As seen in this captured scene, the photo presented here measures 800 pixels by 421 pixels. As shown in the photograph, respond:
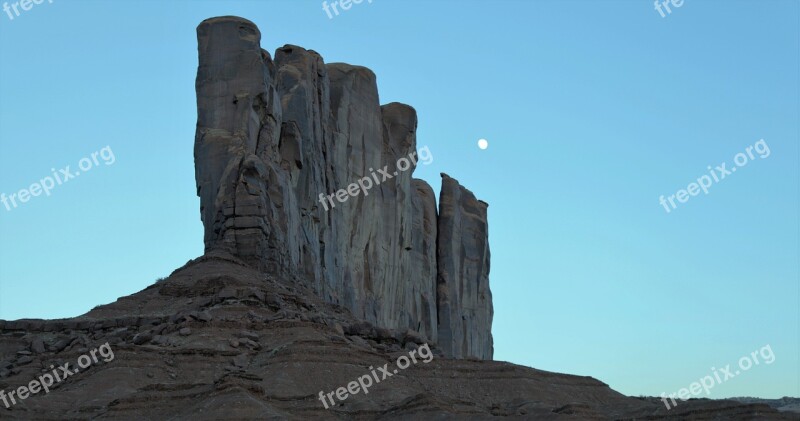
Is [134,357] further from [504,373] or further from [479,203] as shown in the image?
[479,203]

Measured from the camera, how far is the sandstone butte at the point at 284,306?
138ft

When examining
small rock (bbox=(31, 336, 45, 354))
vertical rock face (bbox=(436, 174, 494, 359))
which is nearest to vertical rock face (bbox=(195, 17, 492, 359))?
vertical rock face (bbox=(436, 174, 494, 359))

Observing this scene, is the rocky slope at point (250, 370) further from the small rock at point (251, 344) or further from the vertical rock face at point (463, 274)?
the vertical rock face at point (463, 274)

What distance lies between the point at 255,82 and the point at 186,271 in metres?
11.5

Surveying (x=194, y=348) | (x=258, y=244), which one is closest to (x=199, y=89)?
(x=258, y=244)

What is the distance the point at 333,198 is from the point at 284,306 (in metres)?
31.6

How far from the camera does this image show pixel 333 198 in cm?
8438

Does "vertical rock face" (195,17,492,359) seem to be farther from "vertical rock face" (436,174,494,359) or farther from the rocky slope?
the rocky slope

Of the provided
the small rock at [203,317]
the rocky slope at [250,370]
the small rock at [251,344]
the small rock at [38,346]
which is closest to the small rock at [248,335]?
the rocky slope at [250,370]

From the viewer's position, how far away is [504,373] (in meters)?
49.9

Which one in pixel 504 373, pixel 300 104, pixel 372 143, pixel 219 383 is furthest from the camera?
pixel 372 143

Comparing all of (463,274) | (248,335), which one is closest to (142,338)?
(248,335)

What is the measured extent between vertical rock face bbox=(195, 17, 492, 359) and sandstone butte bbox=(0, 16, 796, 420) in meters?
0.12

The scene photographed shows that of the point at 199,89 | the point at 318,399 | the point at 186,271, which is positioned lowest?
the point at 318,399
